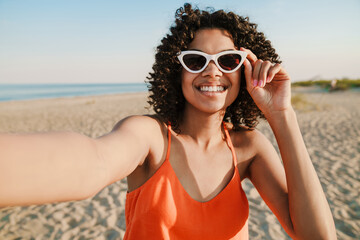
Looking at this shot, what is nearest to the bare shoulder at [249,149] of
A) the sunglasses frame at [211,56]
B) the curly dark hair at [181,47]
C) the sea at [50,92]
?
the curly dark hair at [181,47]

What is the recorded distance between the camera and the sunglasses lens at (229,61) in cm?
158

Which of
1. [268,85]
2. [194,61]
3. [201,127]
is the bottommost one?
[201,127]

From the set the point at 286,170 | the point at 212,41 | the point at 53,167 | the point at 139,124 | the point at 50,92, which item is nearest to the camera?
the point at 53,167

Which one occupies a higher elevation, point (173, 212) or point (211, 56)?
point (211, 56)

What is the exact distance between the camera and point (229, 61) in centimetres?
160

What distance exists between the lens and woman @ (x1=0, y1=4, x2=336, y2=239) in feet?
4.54

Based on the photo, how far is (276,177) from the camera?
5.36 feet

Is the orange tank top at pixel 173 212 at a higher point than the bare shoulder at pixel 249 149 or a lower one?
lower

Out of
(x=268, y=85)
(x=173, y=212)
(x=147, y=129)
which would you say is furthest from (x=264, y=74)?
(x=173, y=212)

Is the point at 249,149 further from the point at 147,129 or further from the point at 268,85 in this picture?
the point at 147,129

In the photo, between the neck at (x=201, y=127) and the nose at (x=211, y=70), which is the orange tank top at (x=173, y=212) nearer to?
the neck at (x=201, y=127)

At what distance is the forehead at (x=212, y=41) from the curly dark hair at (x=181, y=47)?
0.03m

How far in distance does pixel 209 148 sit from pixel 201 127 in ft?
0.56

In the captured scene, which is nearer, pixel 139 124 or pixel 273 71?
pixel 139 124
